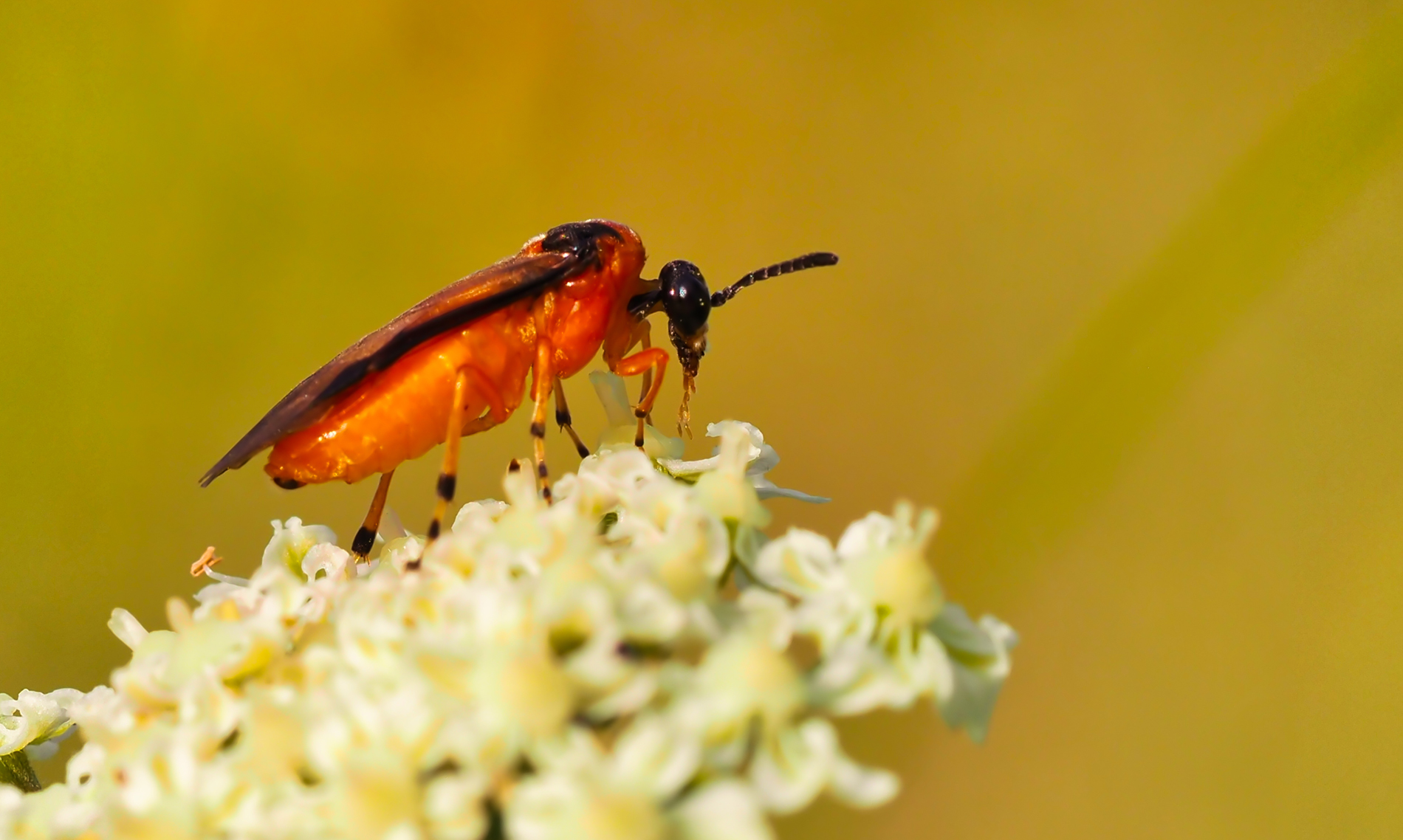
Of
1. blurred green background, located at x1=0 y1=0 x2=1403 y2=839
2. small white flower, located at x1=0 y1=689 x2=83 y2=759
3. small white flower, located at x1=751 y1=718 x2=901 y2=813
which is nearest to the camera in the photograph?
small white flower, located at x1=751 y1=718 x2=901 y2=813

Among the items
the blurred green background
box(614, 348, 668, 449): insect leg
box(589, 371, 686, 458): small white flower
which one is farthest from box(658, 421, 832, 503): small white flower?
the blurred green background


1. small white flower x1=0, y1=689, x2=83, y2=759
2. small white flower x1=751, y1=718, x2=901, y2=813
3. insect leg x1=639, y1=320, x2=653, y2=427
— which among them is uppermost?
insect leg x1=639, y1=320, x2=653, y2=427

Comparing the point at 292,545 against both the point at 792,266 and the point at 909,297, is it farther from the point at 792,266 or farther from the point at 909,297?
the point at 909,297

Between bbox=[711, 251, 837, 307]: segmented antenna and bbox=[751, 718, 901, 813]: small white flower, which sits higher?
bbox=[711, 251, 837, 307]: segmented antenna

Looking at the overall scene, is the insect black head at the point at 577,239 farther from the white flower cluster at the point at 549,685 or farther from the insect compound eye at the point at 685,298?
the white flower cluster at the point at 549,685

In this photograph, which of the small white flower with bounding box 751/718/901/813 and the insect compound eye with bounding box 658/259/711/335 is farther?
the insect compound eye with bounding box 658/259/711/335

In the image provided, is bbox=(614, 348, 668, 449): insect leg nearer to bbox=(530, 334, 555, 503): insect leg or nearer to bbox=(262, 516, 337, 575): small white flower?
bbox=(530, 334, 555, 503): insect leg

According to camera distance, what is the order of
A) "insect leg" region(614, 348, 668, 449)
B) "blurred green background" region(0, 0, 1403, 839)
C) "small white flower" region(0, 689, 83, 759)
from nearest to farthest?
1. "small white flower" region(0, 689, 83, 759)
2. "insect leg" region(614, 348, 668, 449)
3. "blurred green background" region(0, 0, 1403, 839)
